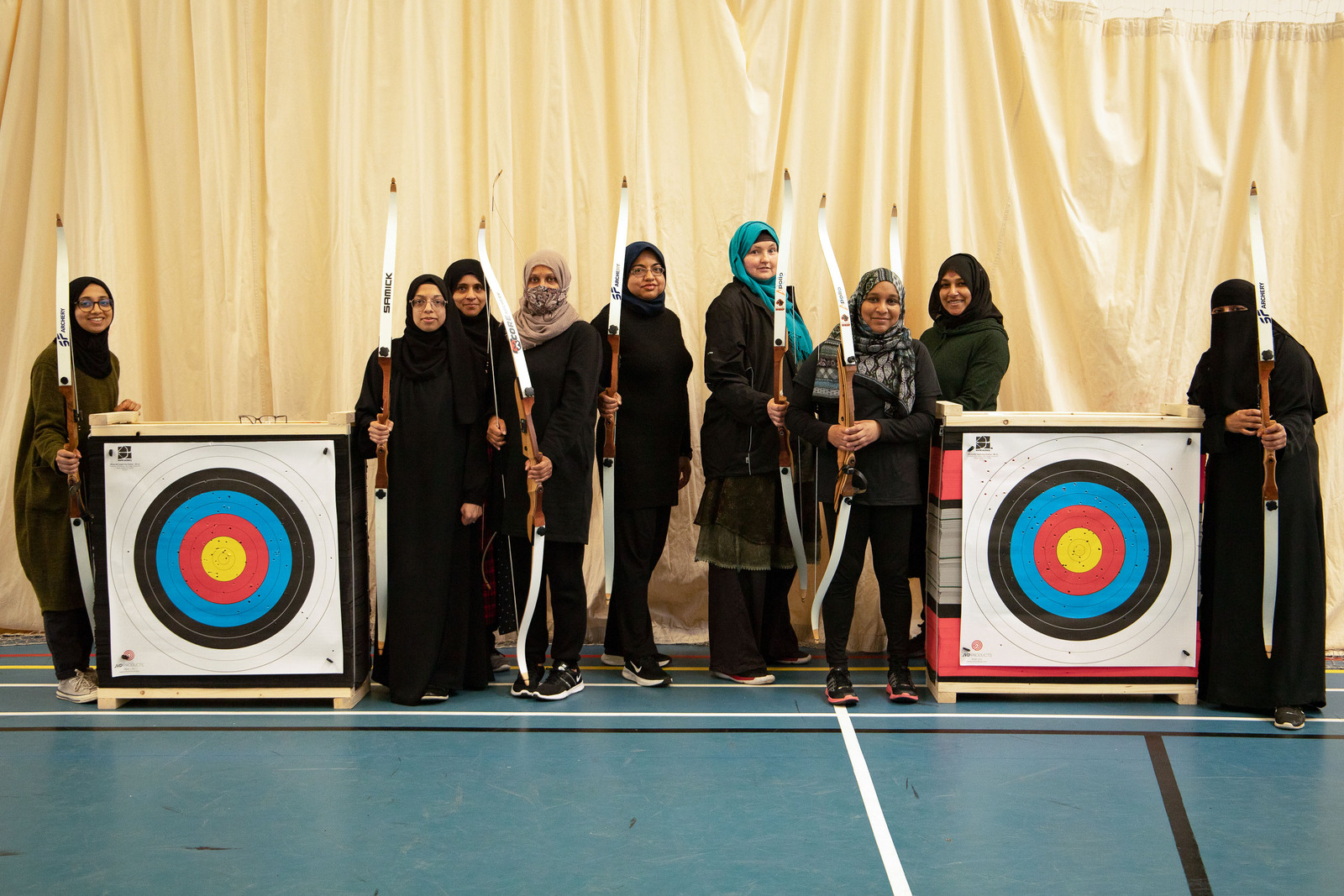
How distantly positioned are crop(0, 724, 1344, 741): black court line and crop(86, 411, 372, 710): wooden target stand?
0.17m

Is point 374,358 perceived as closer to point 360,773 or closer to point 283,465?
point 283,465

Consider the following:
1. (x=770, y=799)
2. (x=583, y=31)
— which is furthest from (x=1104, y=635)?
(x=583, y=31)

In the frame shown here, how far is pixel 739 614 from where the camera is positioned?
3.04 meters

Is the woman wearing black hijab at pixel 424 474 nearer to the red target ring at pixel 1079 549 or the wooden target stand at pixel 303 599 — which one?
the wooden target stand at pixel 303 599

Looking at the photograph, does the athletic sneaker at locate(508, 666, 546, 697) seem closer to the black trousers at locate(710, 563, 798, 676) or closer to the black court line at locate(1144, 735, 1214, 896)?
the black trousers at locate(710, 563, 798, 676)

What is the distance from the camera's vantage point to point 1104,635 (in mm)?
2852

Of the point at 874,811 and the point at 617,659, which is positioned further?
the point at 617,659

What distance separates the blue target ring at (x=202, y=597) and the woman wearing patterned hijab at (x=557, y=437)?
0.64m

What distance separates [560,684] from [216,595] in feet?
3.35

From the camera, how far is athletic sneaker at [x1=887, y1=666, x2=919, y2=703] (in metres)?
2.81

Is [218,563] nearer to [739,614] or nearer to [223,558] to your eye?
[223,558]

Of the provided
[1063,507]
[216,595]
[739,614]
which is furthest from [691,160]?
[216,595]

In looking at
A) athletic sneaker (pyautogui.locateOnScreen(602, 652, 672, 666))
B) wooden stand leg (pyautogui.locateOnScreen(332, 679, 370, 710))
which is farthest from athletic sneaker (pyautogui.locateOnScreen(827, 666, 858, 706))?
wooden stand leg (pyautogui.locateOnScreen(332, 679, 370, 710))

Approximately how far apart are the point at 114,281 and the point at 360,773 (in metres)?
2.28
